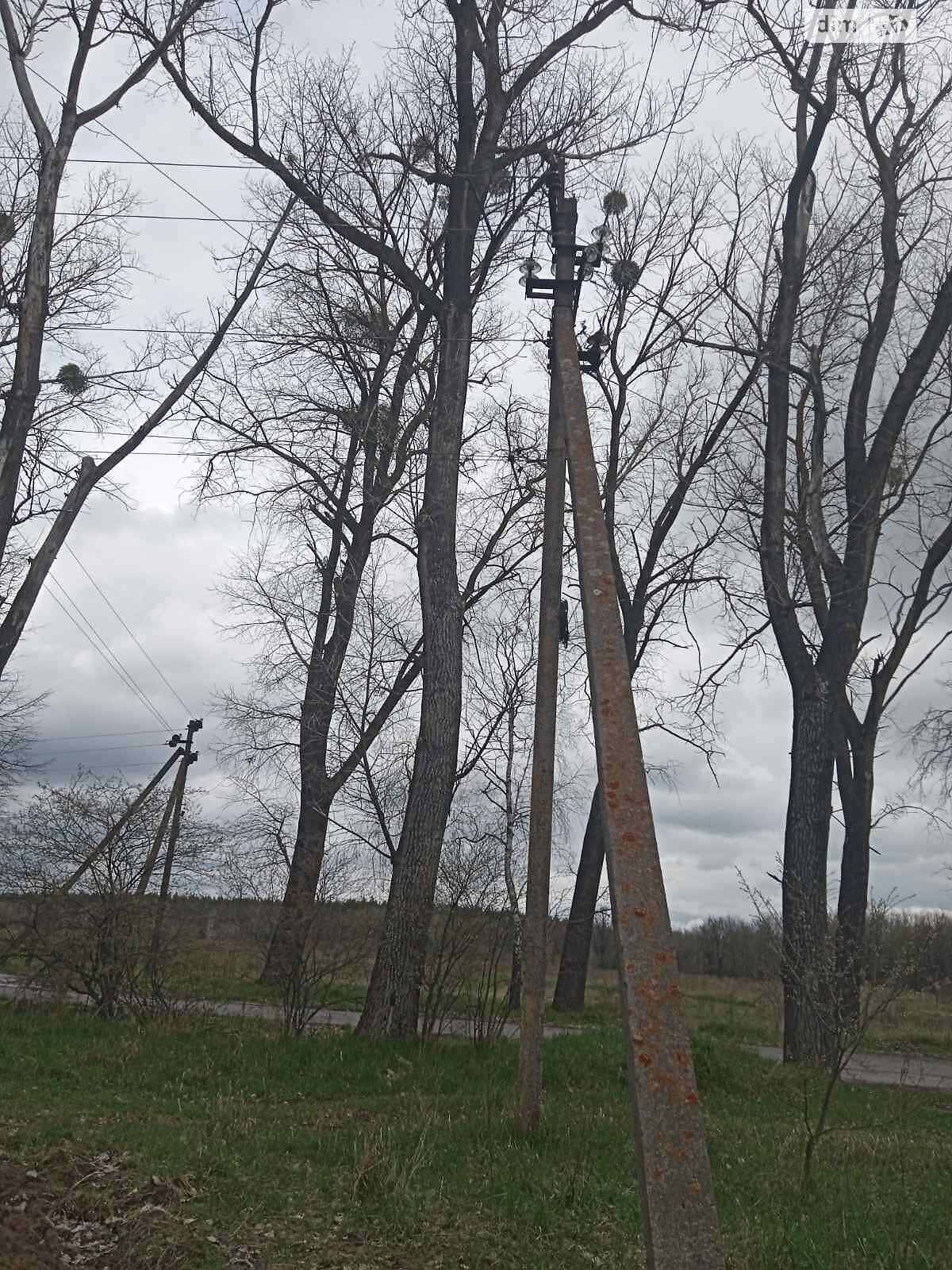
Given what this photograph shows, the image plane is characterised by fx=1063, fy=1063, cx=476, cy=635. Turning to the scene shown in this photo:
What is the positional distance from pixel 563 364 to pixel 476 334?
9.36 meters

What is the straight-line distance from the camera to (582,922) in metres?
18.1

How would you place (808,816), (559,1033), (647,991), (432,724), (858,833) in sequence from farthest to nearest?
(858,833), (559,1033), (808,816), (432,724), (647,991)

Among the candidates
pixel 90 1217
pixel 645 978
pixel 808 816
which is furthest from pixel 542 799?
pixel 808 816

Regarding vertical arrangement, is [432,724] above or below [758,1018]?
above

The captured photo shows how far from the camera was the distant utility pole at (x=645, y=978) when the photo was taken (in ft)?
11.6

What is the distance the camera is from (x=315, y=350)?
14234 millimetres

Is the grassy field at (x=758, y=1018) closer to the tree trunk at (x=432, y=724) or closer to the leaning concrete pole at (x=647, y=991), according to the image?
the tree trunk at (x=432, y=724)

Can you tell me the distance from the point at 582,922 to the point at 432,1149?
11.8 meters

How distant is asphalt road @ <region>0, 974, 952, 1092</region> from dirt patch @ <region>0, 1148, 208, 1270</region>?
17.7 ft

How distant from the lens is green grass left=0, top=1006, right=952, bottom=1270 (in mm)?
5332

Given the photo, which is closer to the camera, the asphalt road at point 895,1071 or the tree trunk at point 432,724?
the tree trunk at point 432,724

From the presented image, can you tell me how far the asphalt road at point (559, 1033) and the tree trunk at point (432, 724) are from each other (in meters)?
0.77

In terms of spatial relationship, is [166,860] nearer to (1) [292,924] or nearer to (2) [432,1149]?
(1) [292,924]

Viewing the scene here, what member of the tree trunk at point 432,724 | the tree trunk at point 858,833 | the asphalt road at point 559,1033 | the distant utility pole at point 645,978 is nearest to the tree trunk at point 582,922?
the asphalt road at point 559,1033
